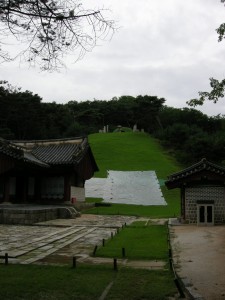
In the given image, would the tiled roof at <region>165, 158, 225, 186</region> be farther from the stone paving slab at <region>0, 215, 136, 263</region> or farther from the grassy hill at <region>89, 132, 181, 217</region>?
Result: the grassy hill at <region>89, 132, 181, 217</region>

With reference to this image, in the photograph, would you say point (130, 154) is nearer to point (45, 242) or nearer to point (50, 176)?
point (50, 176)

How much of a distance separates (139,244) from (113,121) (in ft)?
277

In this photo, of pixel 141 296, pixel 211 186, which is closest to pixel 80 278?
pixel 141 296

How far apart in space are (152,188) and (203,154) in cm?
1400

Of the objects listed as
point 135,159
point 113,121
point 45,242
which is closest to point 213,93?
point 45,242

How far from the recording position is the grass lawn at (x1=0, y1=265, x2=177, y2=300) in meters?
6.55

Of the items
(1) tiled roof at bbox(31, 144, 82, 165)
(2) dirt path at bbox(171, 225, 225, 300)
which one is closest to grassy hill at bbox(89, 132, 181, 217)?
(1) tiled roof at bbox(31, 144, 82, 165)

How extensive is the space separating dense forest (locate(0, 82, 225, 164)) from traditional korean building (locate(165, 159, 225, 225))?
20.4m

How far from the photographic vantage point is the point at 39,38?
6301mm

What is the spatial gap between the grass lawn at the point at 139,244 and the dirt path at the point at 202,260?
0.45m

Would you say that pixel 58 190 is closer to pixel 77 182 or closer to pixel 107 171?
pixel 77 182

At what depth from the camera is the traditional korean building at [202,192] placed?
2055cm

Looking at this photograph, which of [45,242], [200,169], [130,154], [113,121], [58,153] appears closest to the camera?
[45,242]

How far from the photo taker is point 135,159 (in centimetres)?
5522
